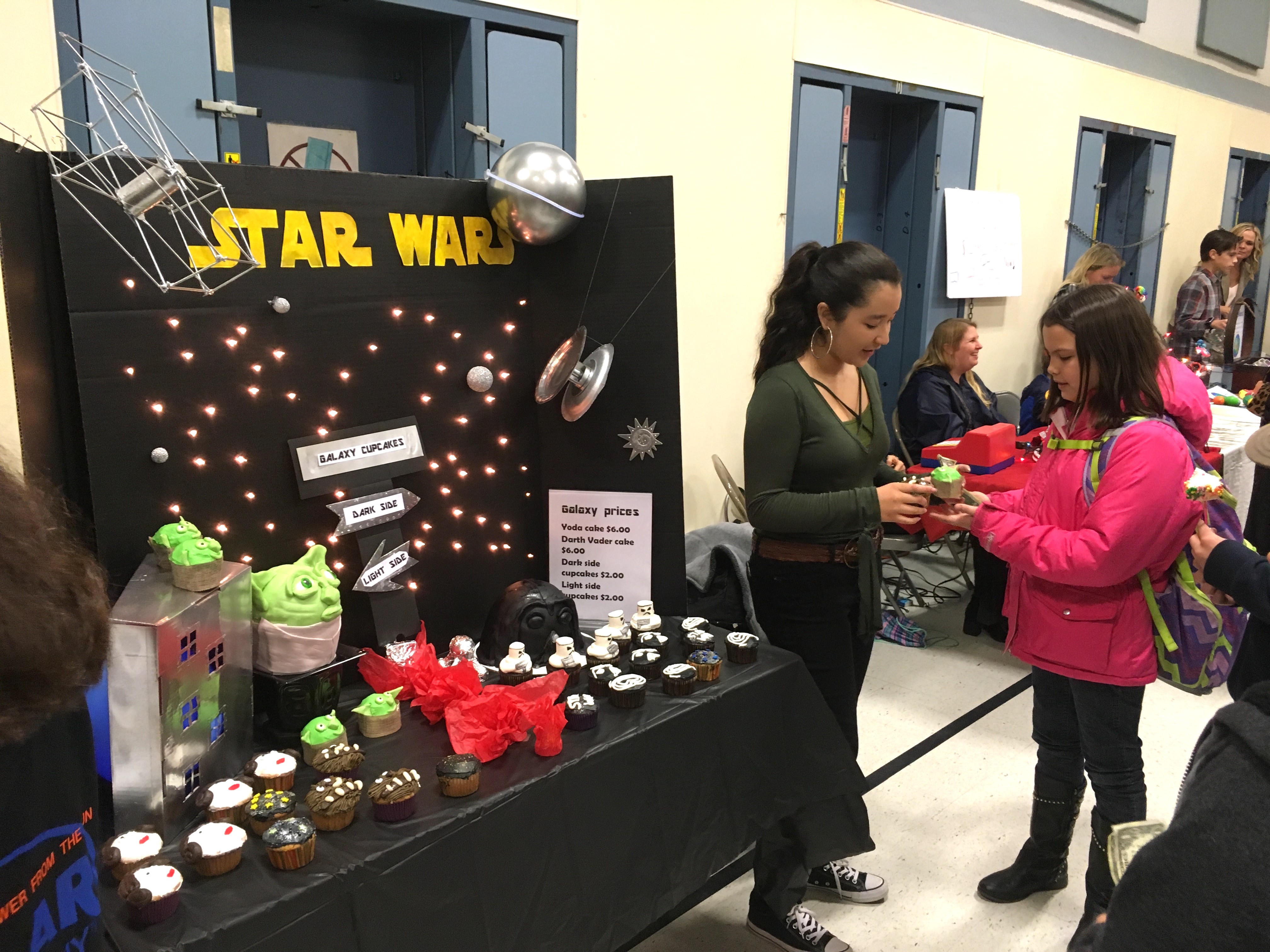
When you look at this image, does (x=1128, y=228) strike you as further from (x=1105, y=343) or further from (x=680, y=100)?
(x=1105, y=343)

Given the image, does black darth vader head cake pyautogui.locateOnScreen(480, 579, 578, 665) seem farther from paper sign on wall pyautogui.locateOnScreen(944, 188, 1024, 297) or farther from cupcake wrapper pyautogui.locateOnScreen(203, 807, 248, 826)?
paper sign on wall pyautogui.locateOnScreen(944, 188, 1024, 297)

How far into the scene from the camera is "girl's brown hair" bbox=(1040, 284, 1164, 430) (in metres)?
1.67

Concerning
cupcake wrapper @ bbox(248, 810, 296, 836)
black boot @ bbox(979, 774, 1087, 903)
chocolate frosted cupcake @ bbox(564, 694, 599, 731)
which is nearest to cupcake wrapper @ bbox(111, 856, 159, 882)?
cupcake wrapper @ bbox(248, 810, 296, 836)

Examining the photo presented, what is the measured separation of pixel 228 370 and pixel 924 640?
3.08 metres

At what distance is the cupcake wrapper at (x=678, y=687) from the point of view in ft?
4.93

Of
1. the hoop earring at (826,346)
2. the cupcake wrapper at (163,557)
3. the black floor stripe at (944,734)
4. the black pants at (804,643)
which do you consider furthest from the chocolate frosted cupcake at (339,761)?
the black floor stripe at (944,734)

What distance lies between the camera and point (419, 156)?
293 cm

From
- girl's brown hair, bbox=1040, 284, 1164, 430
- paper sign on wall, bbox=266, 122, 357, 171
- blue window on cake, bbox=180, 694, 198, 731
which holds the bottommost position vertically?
blue window on cake, bbox=180, 694, 198, 731

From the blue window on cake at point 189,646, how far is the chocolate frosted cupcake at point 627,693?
65 cm

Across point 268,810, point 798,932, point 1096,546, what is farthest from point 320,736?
point 1096,546

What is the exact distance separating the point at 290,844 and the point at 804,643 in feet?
3.67

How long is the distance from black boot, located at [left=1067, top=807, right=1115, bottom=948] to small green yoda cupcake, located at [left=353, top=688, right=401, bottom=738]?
1451mm

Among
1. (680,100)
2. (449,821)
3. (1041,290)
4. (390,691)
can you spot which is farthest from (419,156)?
(1041,290)

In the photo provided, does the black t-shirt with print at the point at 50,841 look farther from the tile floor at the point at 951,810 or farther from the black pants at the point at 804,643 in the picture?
the tile floor at the point at 951,810
